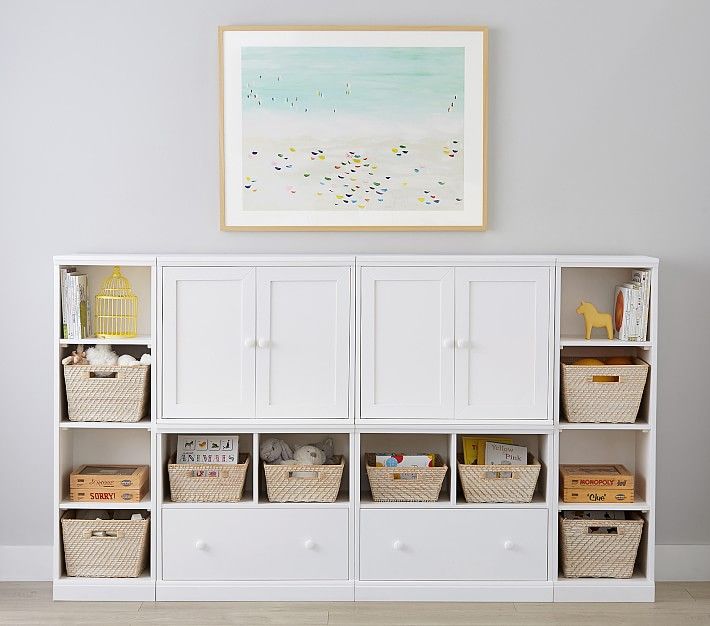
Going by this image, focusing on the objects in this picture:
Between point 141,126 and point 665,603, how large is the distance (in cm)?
255

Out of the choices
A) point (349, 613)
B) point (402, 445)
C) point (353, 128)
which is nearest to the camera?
point (349, 613)

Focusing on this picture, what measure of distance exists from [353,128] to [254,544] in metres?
1.52

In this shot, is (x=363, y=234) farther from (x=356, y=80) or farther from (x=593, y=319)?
(x=593, y=319)

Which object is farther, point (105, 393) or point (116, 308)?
point (116, 308)

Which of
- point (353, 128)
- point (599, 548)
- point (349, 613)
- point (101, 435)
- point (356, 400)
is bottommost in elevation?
point (349, 613)

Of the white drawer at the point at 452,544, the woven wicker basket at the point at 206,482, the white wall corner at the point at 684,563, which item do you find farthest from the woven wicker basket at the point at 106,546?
the white wall corner at the point at 684,563

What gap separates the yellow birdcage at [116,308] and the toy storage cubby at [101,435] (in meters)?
0.03

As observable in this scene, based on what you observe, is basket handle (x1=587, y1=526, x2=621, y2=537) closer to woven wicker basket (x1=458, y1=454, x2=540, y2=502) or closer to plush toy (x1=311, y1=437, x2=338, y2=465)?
woven wicker basket (x1=458, y1=454, x2=540, y2=502)

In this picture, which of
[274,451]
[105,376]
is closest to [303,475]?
[274,451]

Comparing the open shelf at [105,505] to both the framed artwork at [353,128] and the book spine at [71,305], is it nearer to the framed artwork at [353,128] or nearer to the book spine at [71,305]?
the book spine at [71,305]

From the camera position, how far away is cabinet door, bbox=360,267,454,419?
3039mm

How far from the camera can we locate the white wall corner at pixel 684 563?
3.37 m

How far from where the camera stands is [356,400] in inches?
120

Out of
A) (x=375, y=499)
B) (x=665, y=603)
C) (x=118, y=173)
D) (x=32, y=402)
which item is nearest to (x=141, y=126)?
(x=118, y=173)
